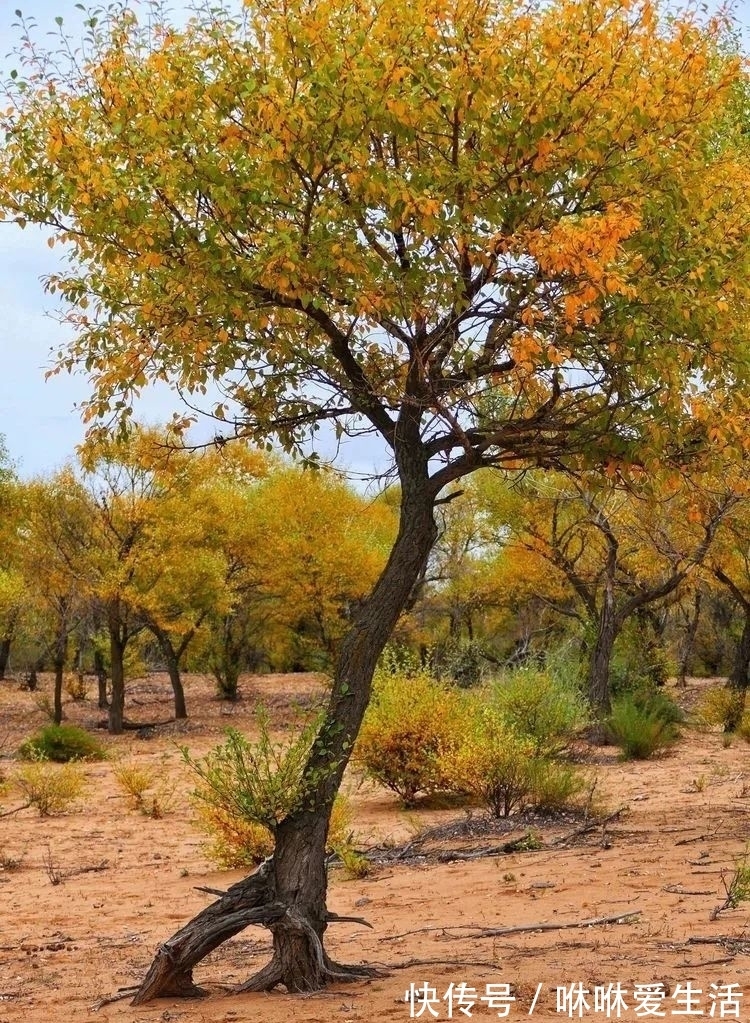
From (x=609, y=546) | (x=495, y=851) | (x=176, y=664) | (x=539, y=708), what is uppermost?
(x=609, y=546)

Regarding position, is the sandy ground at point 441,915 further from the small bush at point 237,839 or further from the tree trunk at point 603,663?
the tree trunk at point 603,663

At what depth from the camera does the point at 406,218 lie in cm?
622

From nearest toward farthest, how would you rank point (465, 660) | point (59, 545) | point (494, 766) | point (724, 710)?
1. point (494, 766)
2. point (724, 710)
3. point (59, 545)
4. point (465, 660)

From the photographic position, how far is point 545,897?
8391 millimetres

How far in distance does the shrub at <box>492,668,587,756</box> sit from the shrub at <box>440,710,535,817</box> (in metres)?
1.58

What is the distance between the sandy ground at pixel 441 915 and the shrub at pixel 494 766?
0.40 metres

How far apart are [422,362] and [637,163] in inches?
69.6

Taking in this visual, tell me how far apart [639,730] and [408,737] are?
6036 millimetres

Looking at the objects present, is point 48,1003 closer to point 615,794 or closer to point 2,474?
point 615,794

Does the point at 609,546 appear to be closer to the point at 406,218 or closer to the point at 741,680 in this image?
the point at 741,680

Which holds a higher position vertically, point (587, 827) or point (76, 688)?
point (76, 688)

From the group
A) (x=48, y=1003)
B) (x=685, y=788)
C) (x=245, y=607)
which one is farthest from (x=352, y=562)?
(x=48, y=1003)

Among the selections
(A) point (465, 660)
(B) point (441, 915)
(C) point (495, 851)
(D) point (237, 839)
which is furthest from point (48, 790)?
(A) point (465, 660)

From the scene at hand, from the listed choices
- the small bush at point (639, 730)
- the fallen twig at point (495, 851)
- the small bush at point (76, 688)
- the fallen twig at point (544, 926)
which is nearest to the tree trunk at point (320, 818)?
the fallen twig at point (544, 926)
